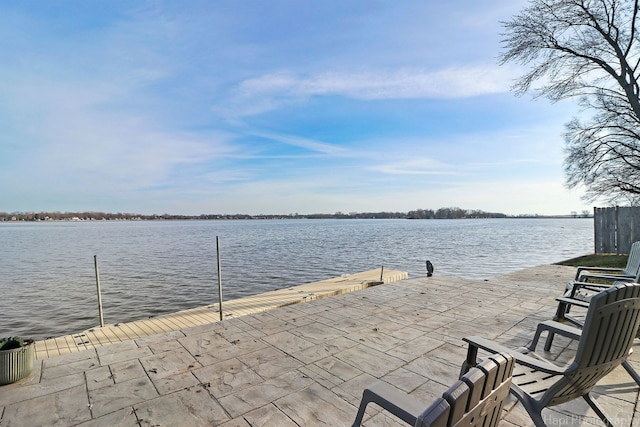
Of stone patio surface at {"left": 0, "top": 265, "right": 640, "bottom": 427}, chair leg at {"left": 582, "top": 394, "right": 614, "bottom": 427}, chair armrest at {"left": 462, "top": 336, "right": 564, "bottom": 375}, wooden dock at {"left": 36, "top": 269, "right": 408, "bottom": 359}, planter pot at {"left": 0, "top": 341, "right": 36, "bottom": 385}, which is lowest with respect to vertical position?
wooden dock at {"left": 36, "top": 269, "right": 408, "bottom": 359}

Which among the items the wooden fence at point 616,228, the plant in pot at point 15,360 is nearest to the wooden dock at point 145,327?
the plant in pot at point 15,360

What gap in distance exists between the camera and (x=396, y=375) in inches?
99.0

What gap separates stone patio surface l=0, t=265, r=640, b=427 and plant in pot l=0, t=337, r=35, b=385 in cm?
7

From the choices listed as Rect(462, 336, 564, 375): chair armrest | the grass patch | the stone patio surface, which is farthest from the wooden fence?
Rect(462, 336, 564, 375): chair armrest

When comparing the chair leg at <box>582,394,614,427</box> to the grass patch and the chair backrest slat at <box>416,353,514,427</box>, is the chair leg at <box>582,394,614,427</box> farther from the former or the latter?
the grass patch

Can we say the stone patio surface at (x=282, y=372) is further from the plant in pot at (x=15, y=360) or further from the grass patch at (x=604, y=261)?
the grass patch at (x=604, y=261)

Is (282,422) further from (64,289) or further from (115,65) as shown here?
(64,289)

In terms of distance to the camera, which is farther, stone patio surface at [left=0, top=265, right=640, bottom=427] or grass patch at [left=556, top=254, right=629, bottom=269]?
grass patch at [left=556, top=254, right=629, bottom=269]

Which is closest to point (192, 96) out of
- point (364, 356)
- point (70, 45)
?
point (70, 45)

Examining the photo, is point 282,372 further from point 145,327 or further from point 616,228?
point 616,228

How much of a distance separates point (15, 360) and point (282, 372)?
84.7 inches

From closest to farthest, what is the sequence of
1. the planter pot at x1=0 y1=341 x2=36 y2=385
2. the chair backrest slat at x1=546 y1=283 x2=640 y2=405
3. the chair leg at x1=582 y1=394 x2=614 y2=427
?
1. the chair backrest slat at x1=546 y1=283 x2=640 y2=405
2. the chair leg at x1=582 y1=394 x2=614 y2=427
3. the planter pot at x1=0 y1=341 x2=36 y2=385

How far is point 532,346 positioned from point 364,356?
4.78ft

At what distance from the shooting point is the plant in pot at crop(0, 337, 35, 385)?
2.40 m
